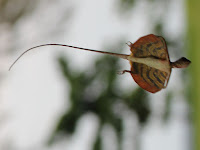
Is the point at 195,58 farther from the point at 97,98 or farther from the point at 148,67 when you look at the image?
the point at 148,67

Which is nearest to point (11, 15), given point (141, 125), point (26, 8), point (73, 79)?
point (26, 8)

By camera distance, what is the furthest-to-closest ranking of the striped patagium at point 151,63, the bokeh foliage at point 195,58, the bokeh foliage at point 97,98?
the bokeh foliage at point 195,58, the bokeh foliage at point 97,98, the striped patagium at point 151,63

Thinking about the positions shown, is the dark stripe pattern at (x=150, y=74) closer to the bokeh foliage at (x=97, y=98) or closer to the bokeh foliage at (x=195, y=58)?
the bokeh foliage at (x=97, y=98)

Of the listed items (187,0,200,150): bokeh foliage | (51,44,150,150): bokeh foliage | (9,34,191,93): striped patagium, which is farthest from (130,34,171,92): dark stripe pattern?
(187,0,200,150): bokeh foliage

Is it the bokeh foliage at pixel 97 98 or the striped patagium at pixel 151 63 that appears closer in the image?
the striped patagium at pixel 151 63

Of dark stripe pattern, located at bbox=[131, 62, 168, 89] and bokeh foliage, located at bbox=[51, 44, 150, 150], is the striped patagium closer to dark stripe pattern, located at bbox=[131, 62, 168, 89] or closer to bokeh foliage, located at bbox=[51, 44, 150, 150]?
dark stripe pattern, located at bbox=[131, 62, 168, 89]

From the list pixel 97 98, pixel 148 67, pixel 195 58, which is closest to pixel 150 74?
pixel 148 67

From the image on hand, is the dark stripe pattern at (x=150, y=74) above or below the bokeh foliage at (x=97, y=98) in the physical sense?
above

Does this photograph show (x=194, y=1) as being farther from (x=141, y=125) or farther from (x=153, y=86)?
(x=153, y=86)

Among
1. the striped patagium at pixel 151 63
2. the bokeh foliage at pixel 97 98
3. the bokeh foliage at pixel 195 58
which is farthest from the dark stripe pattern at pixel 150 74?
the bokeh foliage at pixel 195 58
